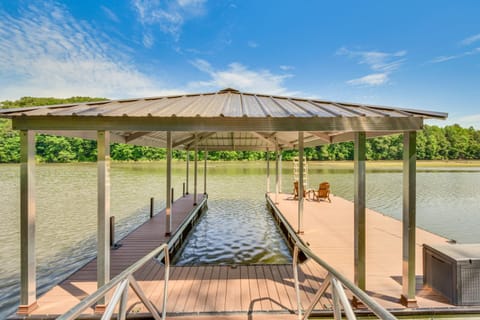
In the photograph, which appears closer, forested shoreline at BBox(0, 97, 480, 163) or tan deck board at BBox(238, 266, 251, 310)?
tan deck board at BBox(238, 266, 251, 310)

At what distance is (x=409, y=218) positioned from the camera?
3295mm

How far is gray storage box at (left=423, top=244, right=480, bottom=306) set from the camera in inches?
121

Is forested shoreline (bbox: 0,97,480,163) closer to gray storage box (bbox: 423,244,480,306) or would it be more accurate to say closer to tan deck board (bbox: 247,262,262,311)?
tan deck board (bbox: 247,262,262,311)

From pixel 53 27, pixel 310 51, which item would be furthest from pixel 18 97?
pixel 310 51

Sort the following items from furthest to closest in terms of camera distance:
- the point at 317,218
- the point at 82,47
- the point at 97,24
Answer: the point at 82,47
the point at 97,24
the point at 317,218

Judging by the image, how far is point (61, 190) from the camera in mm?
14898

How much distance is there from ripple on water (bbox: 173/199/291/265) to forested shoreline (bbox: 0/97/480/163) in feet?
75.8

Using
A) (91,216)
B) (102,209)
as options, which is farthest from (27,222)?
(91,216)

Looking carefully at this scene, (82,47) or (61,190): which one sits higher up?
(82,47)

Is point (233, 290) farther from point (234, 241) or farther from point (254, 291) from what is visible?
point (234, 241)

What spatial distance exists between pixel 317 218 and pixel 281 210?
1.51 meters

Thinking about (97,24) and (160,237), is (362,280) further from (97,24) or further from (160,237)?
(97,24)

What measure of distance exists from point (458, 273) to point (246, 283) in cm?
283

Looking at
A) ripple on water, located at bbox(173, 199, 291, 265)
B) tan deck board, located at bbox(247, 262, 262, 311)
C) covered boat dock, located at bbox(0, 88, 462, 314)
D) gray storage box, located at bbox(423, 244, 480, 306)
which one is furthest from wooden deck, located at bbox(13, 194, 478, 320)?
ripple on water, located at bbox(173, 199, 291, 265)
